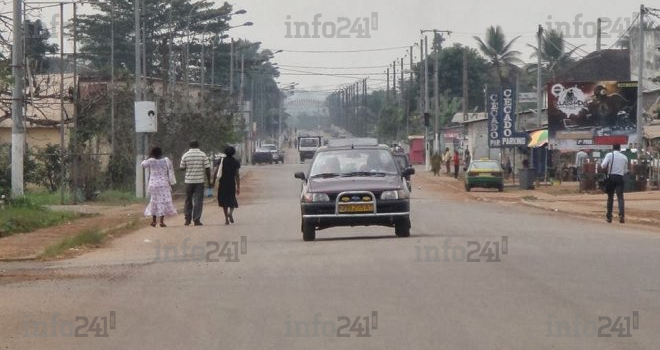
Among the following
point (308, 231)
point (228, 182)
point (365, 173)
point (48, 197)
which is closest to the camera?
point (308, 231)

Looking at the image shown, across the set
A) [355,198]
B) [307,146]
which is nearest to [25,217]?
[355,198]

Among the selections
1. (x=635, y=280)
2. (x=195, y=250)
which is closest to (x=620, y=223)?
(x=195, y=250)

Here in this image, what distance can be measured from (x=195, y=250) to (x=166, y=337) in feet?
30.4

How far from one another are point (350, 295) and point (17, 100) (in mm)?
19140

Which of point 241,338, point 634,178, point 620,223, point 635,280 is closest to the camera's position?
point 241,338

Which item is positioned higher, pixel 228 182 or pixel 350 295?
pixel 228 182

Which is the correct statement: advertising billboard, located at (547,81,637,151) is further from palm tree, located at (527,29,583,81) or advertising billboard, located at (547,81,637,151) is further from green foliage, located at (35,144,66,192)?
palm tree, located at (527,29,583,81)

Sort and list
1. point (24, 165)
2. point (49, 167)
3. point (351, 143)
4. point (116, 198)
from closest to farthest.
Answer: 1. point (351, 143)
2. point (24, 165)
3. point (116, 198)
4. point (49, 167)

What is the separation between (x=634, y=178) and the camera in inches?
1876

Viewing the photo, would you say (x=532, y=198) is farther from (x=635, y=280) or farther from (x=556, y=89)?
(x=635, y=280)

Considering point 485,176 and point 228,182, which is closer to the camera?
point 228,182

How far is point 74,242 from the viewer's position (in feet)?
69.1

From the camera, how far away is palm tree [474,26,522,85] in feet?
354

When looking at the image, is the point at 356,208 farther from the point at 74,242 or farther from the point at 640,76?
the point at 640,76
